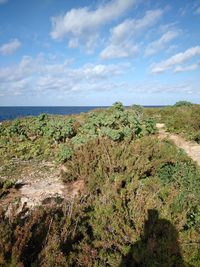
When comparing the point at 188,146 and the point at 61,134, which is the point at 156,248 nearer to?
the point at 188,146

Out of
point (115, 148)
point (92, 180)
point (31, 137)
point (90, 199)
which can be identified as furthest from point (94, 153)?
point (31, 137)

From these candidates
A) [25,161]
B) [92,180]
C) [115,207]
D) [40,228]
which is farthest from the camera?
[25,161]

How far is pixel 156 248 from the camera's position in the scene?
4.02 meters

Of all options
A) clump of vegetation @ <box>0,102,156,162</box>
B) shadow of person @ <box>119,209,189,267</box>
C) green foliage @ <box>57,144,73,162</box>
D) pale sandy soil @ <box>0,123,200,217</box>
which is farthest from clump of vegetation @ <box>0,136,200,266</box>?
clump of vegetation @ <box>0,102,156,162</box>

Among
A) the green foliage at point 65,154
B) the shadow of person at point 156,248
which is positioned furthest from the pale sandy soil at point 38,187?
the shadow of person at point 156,248

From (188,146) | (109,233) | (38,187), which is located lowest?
(38,187)

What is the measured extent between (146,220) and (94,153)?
3728mm

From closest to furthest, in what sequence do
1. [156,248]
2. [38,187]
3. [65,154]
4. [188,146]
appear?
[156,248], [38,187], [65,154], [188,146]

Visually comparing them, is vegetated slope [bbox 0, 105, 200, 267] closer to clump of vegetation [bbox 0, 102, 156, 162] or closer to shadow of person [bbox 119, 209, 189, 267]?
shadow of person [bbox 119, 209, 189, 267]

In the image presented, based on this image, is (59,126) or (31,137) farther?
(31,137)

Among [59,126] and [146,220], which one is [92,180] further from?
[59,126]

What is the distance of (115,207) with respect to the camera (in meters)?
5.08

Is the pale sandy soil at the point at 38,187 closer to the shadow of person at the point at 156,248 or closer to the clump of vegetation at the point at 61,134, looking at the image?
the clump of vegetation at the point at 61,134

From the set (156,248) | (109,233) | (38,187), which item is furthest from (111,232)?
(38,187)
